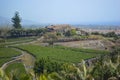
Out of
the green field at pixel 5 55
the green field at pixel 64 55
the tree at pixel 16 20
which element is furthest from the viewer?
the tree at pixel 16 20

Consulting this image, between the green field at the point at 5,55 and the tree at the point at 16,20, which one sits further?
the tree at the point at 16,20

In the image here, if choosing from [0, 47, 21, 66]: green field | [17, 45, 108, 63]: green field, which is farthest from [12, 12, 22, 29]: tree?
[0, 47, 21, 66]: green field

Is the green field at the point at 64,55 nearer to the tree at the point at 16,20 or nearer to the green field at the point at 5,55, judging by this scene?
the green field at the point at 5,55

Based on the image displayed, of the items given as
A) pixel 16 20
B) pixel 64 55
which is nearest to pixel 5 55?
pixel 64 55

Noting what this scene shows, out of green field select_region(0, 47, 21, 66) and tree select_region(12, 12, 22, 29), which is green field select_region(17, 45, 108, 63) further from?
tree select_region(12, 12, 22, 29)

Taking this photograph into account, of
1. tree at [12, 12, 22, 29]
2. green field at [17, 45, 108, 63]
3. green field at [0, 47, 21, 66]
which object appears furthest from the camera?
tree at [12, 12, 22, 29]

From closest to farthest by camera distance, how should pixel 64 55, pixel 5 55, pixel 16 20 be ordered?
pixel 5 55 → pixel 64 55 → pixel 16 20

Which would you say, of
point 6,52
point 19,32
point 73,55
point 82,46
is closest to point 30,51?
point 6,52

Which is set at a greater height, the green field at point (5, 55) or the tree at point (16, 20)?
the tree at point (16, 20)

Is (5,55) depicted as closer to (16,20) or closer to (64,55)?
(64,55)

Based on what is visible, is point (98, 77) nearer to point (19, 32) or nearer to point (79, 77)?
point (79, 77)

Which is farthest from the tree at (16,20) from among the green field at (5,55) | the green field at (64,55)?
the green field at (5,55)
